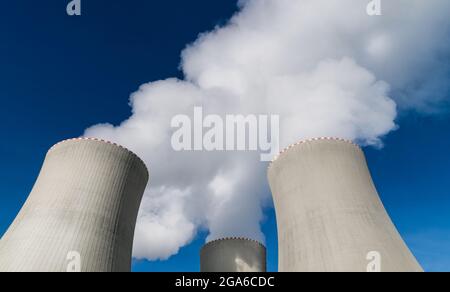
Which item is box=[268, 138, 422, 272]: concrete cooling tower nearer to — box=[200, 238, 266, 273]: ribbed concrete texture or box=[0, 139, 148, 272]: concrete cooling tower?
box=[0, 139, 148, 272]: concrete cooling tower

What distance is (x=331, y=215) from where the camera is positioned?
577 inches

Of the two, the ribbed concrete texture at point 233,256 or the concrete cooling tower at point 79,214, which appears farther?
the ribbed concrete texture at point 233,256

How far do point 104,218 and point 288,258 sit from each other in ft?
22.5

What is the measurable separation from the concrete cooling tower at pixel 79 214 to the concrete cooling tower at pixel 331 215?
6.01 metres

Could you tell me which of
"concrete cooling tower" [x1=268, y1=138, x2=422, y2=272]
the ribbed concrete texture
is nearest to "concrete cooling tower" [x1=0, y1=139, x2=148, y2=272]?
"concrete cooling tower" [x1=268, y1=138, x2=422, y2=272]

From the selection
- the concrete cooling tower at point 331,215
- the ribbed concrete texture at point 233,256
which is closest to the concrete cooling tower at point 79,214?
the concrete cooling tower at point 331,215

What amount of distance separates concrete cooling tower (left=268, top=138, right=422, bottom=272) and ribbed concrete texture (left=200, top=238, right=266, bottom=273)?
687cm

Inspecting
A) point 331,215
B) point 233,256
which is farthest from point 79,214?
point 233,256

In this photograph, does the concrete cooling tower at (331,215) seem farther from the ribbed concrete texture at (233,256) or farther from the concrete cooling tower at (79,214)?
the ribbed concrete texture at (233,256)

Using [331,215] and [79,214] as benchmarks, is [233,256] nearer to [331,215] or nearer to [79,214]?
[331,215]

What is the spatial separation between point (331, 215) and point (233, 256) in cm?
959

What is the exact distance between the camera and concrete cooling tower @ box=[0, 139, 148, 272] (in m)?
13.8

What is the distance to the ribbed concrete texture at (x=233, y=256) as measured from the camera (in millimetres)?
22781

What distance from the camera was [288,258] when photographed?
15.4m
